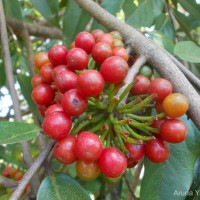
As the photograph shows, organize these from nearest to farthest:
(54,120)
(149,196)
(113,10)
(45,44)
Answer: (54,120)
(149,196)
(113,10)
(45,44)

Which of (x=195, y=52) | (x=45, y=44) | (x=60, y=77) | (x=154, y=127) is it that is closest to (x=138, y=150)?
(x=154, y=127)

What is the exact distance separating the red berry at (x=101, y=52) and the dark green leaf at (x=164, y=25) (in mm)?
859

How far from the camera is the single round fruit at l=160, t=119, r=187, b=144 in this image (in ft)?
3.34

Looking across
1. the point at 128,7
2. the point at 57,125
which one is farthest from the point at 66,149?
the point at 128,7

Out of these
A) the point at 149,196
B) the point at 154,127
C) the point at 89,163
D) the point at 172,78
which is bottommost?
the point at 149,196

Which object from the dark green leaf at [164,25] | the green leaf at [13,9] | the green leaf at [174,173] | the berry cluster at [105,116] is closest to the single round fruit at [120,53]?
the berry cluster at [105,116]

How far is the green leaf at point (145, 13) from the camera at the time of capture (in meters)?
1.80

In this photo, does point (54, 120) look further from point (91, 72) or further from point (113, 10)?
point (113, 10)

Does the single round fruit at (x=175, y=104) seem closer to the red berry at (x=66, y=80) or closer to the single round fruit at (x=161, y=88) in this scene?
the single round fruit at (x=161, y=88)

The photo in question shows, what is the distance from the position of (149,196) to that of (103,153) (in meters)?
0.31

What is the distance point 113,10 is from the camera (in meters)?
1.82

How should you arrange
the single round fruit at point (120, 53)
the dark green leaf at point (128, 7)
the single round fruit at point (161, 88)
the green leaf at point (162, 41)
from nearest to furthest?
the single round fruit at point (161, 88)
the single round fruit at point (120, 53)
the green leaf at point (162, 41)
the dark green leaf at point (128, 7)

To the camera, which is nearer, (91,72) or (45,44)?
(91,72)

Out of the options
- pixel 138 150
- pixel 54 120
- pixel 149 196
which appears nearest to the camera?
pixel 54 120
